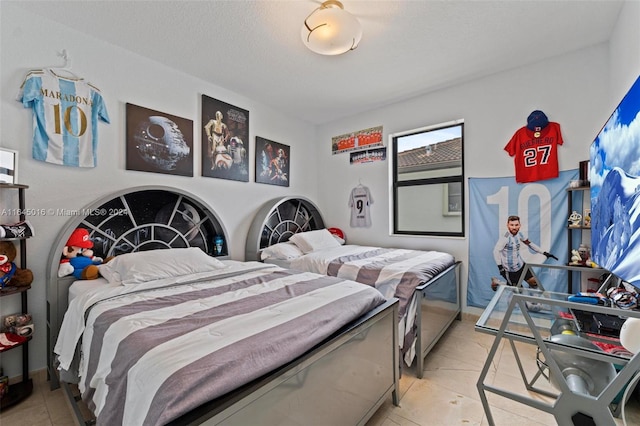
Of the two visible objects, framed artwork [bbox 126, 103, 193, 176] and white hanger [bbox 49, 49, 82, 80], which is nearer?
white hanger [bbox 49, 49, 82, 80]

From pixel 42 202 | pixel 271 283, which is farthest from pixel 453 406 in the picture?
pixel 42 202

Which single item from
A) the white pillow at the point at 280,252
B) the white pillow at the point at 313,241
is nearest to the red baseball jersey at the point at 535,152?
the white pillow at the point at 313,241

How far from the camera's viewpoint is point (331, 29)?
5.81 feet

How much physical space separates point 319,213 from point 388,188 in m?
1.10

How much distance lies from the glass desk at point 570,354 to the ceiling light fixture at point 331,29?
181 cm

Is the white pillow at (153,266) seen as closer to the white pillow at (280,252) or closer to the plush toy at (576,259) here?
the white pillow at (280,252)

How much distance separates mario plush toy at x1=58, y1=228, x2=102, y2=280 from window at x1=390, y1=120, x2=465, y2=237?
3.24 meters

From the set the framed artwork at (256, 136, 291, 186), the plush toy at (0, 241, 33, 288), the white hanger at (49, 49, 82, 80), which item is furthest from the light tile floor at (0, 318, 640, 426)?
the framed artwork at (256, 136, 291, 186)

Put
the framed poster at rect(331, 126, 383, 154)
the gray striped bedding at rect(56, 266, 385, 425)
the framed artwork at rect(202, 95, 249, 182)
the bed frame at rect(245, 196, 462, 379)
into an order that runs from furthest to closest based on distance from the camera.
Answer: the framed poster at rect(331, 126, 383, 154)
the framed artwork at rect(202, 95, 249, 182)
the bed frame at rect(245, 196, 462, 379)
the gray striped bedding at rect(56, 266, 385, 425)

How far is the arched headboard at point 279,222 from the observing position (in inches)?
128

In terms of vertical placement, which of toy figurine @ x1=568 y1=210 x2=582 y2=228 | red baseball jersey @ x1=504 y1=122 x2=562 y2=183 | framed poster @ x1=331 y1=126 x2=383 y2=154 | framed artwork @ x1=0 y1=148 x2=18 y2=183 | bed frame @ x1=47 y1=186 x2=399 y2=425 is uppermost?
framed poster @ x1=331 y1=126 x2=383 y2=154

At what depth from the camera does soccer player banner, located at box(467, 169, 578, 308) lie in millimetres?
2594

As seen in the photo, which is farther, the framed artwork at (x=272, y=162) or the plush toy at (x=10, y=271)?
the framed artwork at (x=272, y=162)

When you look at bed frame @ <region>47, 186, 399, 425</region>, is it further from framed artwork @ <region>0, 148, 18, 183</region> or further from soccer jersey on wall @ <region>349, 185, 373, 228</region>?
soccer jersey on wall @ <region>349, 185, 373, 228</region>
